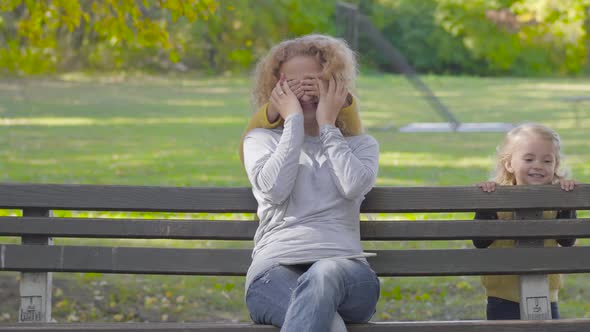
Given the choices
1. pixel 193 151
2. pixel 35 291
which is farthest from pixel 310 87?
pixel 193 151

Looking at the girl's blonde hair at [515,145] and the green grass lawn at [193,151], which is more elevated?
the girl's blonde hair at [515,145]

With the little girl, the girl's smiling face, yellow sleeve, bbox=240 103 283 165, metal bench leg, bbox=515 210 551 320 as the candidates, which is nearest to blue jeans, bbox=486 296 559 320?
the little girl

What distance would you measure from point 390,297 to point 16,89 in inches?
1165

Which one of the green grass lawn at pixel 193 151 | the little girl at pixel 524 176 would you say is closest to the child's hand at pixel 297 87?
the little girl at pixel 524 176

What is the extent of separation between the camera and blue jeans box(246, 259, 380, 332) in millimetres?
3738

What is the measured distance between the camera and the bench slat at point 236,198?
14.2 ft

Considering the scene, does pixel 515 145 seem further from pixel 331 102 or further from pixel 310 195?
pixel 310 195

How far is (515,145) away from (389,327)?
1075 mm

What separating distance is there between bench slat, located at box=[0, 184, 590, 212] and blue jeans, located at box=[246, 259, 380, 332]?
401 millimetres

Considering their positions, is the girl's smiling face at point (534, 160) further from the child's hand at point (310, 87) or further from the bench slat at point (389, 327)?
the child's hand at point (310, 87)

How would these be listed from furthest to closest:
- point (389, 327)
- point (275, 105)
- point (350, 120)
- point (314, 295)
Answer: point (350, 120) → point (275, 105) → point (389, 327) → point (314, 295)

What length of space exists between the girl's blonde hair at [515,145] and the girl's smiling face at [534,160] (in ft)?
0.06

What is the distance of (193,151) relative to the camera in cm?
1733

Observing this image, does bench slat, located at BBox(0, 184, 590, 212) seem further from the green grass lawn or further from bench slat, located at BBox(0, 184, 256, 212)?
the green grass lawn
